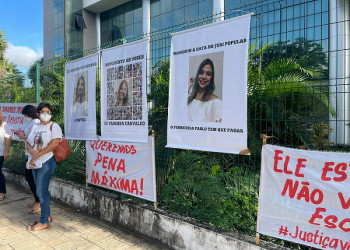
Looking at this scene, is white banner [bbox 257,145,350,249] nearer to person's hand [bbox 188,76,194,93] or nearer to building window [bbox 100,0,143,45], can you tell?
person's hand [bbox 188,76,194,93]

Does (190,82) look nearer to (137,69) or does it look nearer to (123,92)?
(137,69)

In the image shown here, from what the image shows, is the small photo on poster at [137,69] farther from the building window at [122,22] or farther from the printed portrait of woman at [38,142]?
the building window at [122,22]

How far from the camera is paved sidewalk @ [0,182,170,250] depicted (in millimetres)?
3676

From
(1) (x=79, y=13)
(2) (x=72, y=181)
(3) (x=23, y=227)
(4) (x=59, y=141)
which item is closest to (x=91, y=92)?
(4) (x=59, y=141)

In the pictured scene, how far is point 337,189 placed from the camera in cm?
256

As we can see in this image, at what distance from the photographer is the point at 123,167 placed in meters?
4.34

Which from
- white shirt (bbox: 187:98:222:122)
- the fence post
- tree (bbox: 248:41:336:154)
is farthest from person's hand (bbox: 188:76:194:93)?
the fence post

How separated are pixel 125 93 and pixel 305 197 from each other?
2.71 m

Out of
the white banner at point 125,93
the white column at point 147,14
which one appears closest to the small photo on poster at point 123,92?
the white banner at point 125,93

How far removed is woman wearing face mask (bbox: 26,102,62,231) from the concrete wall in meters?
0.80

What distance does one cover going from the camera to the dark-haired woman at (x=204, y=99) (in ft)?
10.7

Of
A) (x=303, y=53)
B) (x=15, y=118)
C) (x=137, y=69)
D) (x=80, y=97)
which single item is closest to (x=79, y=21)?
(x=15, y=118)

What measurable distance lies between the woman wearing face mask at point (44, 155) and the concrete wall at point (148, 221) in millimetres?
800

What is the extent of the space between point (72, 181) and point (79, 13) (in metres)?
18.8
